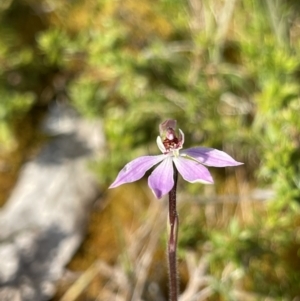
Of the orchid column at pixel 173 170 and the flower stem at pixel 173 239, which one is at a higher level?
the orchid column at pixel 173 170

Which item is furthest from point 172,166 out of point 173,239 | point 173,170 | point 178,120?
point 178,120

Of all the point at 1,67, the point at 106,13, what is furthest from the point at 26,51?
the point at 106,13

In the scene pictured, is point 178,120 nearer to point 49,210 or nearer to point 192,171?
point 49,210

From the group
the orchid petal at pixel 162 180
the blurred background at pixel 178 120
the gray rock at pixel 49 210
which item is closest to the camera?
the orchid petal at pixel 162 180

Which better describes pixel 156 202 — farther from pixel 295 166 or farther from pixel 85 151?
pixel 295 166

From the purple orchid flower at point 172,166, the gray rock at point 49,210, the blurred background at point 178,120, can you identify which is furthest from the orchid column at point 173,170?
the gray rock at point 49,210

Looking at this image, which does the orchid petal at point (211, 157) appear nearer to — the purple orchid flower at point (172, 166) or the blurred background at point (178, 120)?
the purple orchid flower at point (172, 166)
